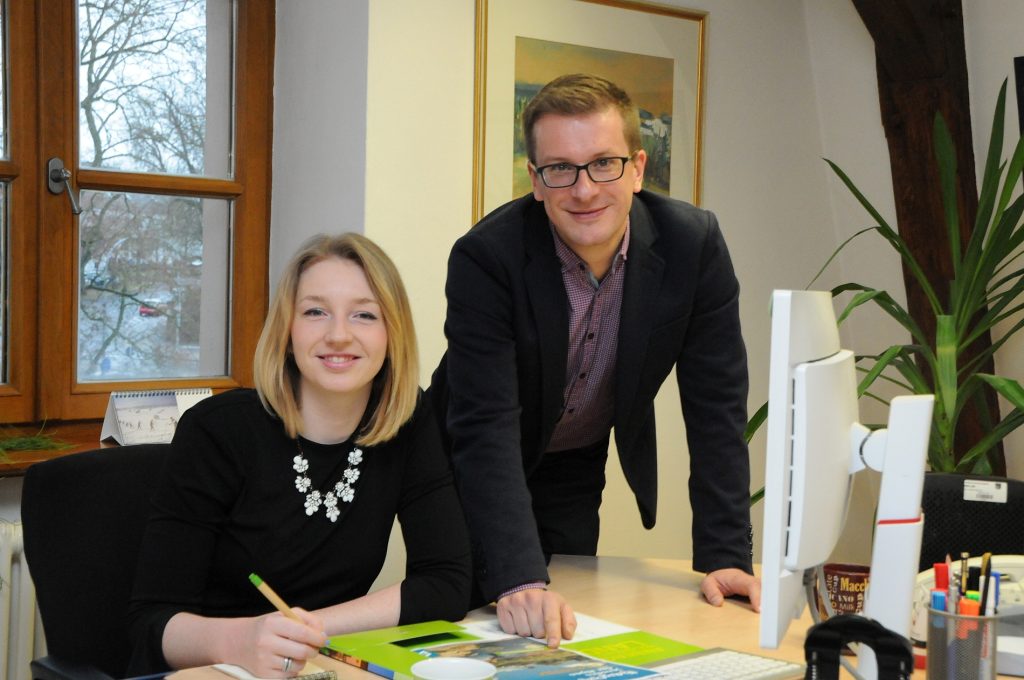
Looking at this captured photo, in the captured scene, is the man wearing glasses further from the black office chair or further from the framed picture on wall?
the framed picture on wall

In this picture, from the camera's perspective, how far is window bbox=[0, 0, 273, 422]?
273 cm

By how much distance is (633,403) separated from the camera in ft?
6.41

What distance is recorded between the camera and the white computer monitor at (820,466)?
3.48 ft

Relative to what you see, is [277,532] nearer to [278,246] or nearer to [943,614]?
[943,614]

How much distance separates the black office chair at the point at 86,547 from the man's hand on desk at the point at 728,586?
2.79ft

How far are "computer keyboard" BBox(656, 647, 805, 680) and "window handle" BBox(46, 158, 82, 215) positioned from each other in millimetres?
1966

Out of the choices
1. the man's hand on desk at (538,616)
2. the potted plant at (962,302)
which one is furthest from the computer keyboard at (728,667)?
the potted plant at (962,302)

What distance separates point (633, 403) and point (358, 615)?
24.8 inches

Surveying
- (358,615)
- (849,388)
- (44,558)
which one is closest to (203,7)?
(44,558)

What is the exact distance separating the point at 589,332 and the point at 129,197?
1.48 m

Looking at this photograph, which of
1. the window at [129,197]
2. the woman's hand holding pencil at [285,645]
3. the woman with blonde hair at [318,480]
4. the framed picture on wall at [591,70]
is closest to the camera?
the woman's hand holding pencil at [285,645]

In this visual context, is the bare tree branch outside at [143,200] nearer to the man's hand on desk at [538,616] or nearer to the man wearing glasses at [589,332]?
the man wearing glasses at [589,332]

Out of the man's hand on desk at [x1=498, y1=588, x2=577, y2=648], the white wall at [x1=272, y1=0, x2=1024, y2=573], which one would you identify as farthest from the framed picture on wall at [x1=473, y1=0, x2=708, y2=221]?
the man's hand on desk at [x1=498, y1=588, x2=577, y2=648]

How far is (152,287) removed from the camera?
9.69ft
